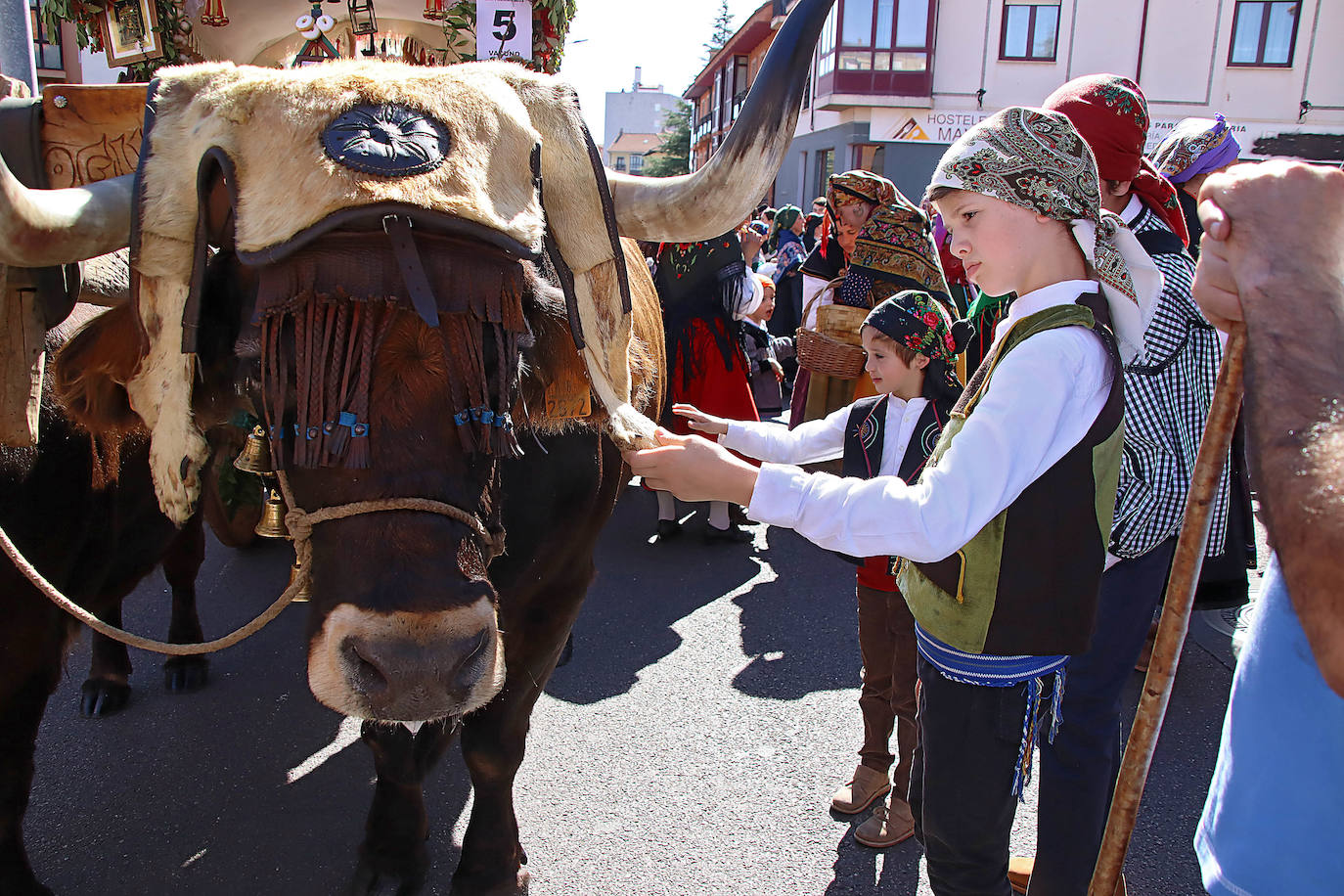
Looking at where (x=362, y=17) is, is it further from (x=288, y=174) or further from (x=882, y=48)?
(x=882, y=48)

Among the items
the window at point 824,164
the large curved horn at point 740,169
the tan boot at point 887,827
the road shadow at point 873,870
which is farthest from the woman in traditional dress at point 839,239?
the window at point 824,164

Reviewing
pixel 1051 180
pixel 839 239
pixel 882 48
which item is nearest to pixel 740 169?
pixel 1051 180

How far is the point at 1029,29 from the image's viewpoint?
83.5ft

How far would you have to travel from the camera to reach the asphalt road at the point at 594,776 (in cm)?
283

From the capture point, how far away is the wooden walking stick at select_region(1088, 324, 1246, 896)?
1.21m

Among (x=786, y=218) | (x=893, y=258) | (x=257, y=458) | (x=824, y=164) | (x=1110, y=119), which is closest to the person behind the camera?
(x=257, y=458)

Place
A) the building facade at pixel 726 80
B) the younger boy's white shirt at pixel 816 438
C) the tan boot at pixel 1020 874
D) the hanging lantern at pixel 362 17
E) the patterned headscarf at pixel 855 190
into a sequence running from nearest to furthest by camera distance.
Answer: the younger boy's white shirt at pixel 816 438
the tan boot at pixel 1020 874
the hanging lantern at pixel 362 17
the patterned headscarf at pixel 855 190
the building facade at pixel 726 80

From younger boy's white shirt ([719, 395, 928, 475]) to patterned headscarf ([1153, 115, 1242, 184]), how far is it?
1.52 metres

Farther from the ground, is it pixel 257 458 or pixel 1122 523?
pixel 257 458

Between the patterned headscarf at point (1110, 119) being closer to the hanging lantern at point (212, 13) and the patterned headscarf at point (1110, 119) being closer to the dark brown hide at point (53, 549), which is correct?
the dark brown hide at point (53, 549)

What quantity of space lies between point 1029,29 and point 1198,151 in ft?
85.7

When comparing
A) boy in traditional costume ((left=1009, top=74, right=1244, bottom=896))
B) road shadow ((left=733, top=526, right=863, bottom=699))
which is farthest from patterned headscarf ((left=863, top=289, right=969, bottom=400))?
road shadow ((left=733, top=526, right=863, bottom=699))

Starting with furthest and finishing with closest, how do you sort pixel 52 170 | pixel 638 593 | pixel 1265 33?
1. pixel 1265 33
2. pixel 638 593
3. pixel 52 170

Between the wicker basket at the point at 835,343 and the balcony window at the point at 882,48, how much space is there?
2439cm
